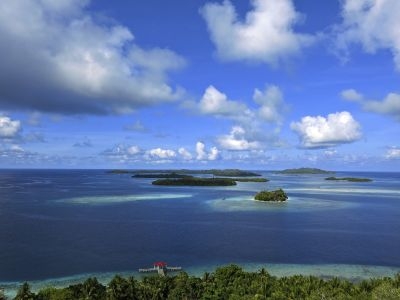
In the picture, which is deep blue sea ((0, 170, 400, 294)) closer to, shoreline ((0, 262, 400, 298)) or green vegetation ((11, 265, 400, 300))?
shoreline ((0, 262, 400, 298))

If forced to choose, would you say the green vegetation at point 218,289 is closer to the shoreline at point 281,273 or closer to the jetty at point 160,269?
the shoreline at point 281,273

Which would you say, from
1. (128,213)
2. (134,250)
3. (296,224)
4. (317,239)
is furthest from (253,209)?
(134,250)

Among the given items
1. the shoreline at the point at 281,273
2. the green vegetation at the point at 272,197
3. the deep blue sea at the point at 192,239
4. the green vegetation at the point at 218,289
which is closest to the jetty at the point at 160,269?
the shoreline at the point at 281,273

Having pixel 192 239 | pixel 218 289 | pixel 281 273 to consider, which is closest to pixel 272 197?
pixel 192 239

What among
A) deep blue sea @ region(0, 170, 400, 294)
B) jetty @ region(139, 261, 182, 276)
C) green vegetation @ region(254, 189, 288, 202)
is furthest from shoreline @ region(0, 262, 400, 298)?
green vegetation @ region(254, 189, 288, 202)

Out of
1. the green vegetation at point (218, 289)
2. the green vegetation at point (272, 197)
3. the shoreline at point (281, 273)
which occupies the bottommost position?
the shoreline at point (281, 273)

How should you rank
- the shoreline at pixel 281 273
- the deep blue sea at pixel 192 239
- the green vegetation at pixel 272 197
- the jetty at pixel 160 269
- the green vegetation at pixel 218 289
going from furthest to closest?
the green vegetation at pixel 272 197, the deep blue sea at pixel 192 239, the jetty at pixel 160 269, the shoreline at pixel 281 273, the green vegetation at pixel 218 289

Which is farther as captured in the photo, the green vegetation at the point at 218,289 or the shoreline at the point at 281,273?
the shoreline at the point at 281,273

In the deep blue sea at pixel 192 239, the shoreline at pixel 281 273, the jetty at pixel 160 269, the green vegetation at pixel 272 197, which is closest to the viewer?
the shoreline at pixel 281 273

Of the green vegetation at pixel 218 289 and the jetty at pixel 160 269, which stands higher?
the green vegetation at pixel 218 289

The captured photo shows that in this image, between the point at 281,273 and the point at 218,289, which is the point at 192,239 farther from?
the point at 218,289
